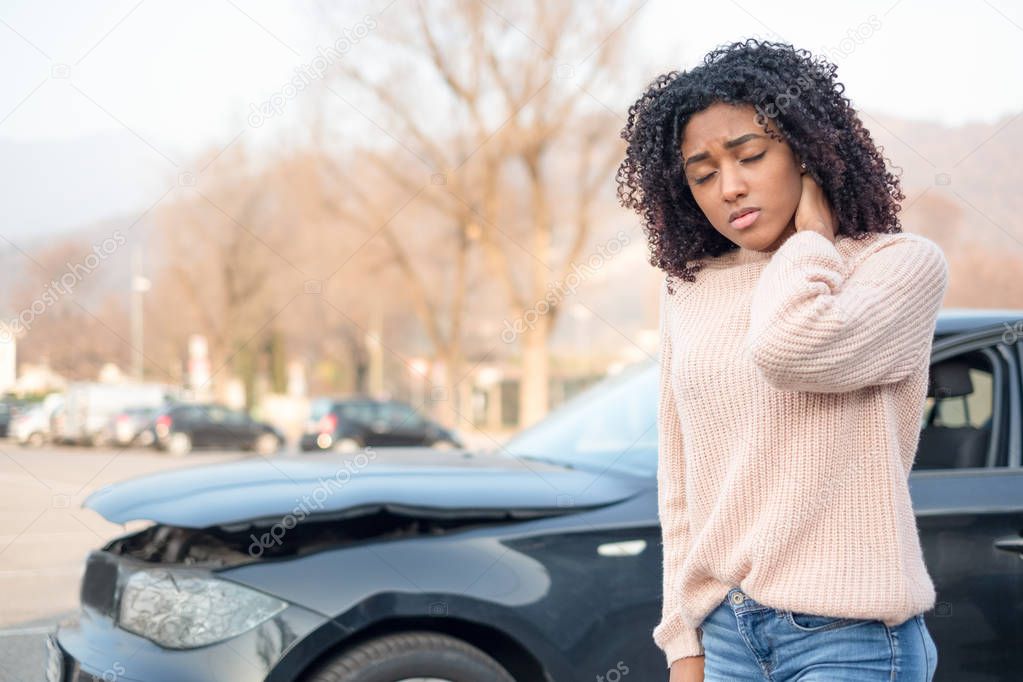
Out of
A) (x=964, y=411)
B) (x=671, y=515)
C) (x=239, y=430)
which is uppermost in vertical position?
(x=964, y=411)

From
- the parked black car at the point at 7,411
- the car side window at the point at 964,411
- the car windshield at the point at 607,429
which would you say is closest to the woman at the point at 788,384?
the car windshield at the point at 607,429

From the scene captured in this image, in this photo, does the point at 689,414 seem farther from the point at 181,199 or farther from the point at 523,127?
the point at 181,199

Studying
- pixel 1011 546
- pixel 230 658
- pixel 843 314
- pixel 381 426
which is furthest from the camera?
pixel 381 426

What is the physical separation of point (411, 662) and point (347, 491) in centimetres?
50

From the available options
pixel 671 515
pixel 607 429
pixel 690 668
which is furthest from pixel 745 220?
pixel 607 429

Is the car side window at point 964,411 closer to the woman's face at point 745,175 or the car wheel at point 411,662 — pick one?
the car wheel at point 411,662

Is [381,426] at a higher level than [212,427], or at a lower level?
higher

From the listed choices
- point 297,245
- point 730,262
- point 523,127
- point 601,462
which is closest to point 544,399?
point 523,127

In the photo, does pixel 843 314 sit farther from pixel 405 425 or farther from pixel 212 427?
pixel 212 427

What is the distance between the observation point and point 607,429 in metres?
3.70

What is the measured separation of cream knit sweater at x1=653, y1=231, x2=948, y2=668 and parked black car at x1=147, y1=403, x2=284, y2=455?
2473cm

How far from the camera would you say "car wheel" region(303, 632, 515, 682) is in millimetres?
2754

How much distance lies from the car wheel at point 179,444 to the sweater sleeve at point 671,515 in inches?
1005

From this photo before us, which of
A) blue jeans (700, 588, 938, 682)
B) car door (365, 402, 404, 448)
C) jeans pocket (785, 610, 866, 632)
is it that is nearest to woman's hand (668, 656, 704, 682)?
blue jeans (700, 588, 938, 682)
